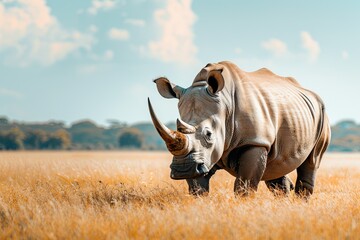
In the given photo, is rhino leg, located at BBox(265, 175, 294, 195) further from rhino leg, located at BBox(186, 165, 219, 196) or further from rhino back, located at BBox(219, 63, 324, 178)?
rhino leg, located at BBox(186, 165, 219, 196)

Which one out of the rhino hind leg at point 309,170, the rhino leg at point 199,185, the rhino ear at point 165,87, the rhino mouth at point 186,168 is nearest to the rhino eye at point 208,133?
the rhino mouth at point 186,168

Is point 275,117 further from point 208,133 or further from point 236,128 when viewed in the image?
point 208,133

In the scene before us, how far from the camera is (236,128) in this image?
809 cm

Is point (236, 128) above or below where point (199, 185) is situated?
above

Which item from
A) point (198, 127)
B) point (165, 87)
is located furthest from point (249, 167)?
point (165, 87)

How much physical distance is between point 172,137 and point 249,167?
1526 mm

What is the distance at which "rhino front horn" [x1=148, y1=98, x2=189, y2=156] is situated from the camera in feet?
23.0

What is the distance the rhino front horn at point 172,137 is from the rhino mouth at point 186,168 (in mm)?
114

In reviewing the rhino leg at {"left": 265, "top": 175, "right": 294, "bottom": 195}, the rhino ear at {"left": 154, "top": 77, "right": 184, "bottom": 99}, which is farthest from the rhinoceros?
the rhino leg at {"left": 265, "top": 175, "right": 294, "bottom": 195}

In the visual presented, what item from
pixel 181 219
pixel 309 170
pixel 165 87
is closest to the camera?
pixel 181 219

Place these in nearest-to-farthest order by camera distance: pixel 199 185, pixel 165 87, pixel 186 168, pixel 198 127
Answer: pixel 186 168
pixel 198 127
pixel 199 185
pixel 165 87

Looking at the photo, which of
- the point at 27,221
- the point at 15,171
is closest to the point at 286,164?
the point at 27,221

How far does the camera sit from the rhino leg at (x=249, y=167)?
812cm

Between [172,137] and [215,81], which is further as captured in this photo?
[215,81]
